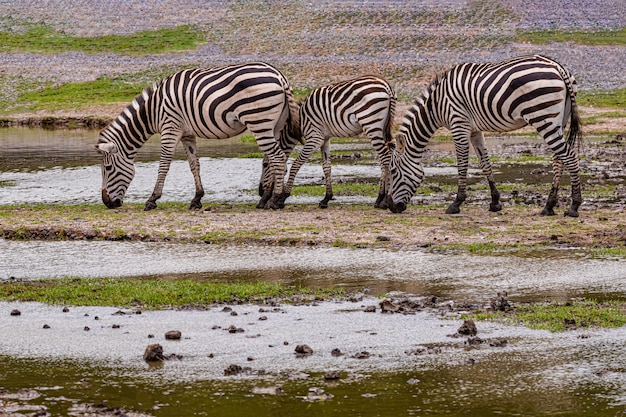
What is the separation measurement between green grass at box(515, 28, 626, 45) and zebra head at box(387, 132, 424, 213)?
42.1 meters

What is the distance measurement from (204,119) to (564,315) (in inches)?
454

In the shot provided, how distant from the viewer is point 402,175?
19.9 metres

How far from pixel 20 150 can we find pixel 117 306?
2391 cm

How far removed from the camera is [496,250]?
588 inches

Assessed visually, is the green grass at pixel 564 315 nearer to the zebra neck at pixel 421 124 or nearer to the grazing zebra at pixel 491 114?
the grazing zebra at pixel 491 114

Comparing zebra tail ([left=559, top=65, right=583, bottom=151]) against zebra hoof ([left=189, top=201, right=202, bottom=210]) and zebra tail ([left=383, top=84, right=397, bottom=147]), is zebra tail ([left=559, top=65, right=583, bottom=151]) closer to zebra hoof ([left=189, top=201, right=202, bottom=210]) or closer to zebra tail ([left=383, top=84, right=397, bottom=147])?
zebra tail ([left=383, top=84, right=397, bottom=147])

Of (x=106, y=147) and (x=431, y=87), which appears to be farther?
(x=106, y=147)

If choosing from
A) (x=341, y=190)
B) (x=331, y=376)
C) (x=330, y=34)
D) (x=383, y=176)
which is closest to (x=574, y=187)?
(x=383, y=176)

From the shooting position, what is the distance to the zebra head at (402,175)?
64.5 ft

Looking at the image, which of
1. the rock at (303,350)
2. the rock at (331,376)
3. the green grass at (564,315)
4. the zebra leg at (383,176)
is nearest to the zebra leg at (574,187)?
the zebra leg at (383,176)

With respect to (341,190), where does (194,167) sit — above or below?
above

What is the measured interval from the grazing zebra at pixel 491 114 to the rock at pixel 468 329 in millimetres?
8196

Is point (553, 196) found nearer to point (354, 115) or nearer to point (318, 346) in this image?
point (354, 115)

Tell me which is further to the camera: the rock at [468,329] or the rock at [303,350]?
the rock at [468,329]
